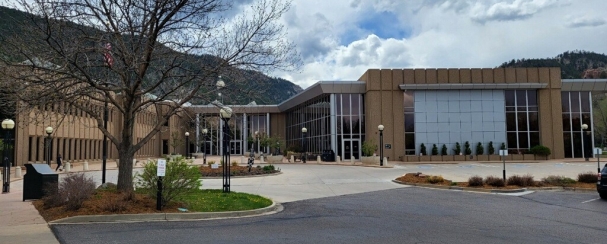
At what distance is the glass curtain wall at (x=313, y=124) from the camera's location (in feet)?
171

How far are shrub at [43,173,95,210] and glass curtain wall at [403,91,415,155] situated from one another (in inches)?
1535

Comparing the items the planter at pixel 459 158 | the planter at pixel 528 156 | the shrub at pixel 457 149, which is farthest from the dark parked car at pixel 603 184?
the planter at pixel 528 156

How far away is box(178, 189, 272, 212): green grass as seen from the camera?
43.0 ft

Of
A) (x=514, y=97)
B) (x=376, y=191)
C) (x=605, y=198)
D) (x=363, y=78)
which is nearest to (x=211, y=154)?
(x=363, y=78)

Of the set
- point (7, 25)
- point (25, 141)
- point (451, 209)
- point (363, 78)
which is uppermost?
point (363, 78)

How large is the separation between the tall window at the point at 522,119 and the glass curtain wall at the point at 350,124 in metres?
15.6

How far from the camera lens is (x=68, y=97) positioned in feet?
44.8

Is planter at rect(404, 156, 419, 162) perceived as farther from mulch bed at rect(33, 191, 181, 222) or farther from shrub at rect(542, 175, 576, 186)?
mulch bed at rect(33, 191, 181, 222)

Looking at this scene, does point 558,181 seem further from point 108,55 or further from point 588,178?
point 108,55

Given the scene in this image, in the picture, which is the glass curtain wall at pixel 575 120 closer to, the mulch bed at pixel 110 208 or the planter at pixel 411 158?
the planter at pixel 411 158

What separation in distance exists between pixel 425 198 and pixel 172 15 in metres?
10.7

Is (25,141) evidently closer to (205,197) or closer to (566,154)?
(205,197)

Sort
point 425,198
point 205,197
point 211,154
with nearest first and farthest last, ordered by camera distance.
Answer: point 205,197, point 425,198, point 211,154

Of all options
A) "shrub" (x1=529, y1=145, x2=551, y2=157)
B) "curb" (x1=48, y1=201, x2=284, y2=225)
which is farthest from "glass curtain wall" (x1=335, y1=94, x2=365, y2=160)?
"curb" (x1=48, y1=201, x2=284, y2=225)
